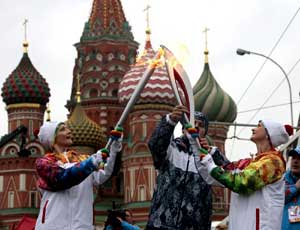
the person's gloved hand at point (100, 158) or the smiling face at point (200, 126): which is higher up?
the smiling face at point (200, 126)

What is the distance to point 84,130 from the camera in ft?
187

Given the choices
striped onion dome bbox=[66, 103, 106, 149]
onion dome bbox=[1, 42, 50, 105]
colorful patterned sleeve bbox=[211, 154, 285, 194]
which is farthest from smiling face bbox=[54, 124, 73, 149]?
onion dome bbox=[1, 42, 50, 105]

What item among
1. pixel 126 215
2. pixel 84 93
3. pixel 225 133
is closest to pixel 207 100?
pixel 225 133

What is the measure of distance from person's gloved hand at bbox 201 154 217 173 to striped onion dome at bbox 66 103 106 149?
4906 centimetres

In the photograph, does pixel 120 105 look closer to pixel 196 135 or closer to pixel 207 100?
Answer: pixel 207 100

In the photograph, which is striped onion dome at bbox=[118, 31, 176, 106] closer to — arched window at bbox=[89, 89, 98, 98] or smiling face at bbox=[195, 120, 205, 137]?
arched window at bbox=[89, 89, 98, 98]

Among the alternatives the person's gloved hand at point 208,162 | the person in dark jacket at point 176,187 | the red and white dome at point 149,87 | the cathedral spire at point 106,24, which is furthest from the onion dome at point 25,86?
the person's gloved hand at point 208,162

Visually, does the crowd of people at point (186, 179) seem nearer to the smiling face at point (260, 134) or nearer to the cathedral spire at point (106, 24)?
the smiling face at point (260, 134)

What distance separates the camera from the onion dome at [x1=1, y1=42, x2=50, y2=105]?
59.3 metres

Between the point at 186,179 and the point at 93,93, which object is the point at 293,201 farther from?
the point at 93,93

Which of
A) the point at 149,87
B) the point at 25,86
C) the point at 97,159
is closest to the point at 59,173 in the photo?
the point at 97,159

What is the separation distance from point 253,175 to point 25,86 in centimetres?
5243

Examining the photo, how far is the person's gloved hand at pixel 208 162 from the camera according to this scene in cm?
767

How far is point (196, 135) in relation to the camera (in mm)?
7836
